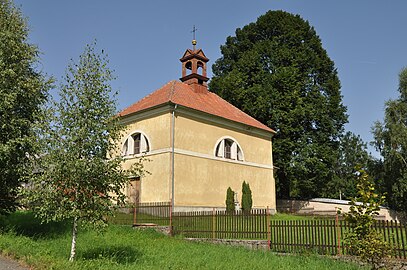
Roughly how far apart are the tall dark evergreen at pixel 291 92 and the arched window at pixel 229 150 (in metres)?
5.85

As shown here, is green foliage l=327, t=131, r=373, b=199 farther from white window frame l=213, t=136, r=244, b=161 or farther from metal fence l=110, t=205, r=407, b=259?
metal fence l=110, t=205, r=407, b=259

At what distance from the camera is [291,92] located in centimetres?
2997

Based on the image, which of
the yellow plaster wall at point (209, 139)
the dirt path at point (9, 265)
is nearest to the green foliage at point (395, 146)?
the yellow plaster wall at point (209, 139)

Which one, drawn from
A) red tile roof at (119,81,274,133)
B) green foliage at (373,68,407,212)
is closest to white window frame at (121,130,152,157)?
red tile roof at (119,81,274,133)

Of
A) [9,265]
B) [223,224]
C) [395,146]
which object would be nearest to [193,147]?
[223,224]

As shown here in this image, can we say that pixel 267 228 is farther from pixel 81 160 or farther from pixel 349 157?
pixel 349 157

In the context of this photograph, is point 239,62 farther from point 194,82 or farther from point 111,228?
point 111,228

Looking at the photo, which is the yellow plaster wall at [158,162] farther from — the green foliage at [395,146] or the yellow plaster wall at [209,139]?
the green foliage at [395,146]

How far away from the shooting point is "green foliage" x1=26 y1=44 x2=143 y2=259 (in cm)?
944

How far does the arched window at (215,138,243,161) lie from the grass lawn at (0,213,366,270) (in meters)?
9.81

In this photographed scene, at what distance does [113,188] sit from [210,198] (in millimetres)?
12693

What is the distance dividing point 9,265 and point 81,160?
2.85 m

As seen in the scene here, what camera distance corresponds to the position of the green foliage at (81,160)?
31.0ft

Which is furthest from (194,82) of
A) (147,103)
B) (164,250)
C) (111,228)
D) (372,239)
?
(372,239)
